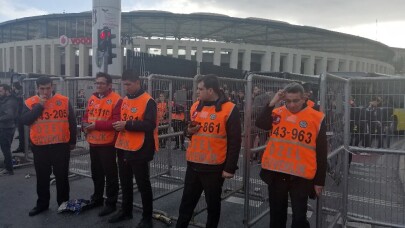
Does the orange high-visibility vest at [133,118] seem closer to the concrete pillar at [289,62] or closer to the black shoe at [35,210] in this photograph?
the black shoe at [35,210]

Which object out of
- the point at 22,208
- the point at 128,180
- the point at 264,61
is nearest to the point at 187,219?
the point at 128,180

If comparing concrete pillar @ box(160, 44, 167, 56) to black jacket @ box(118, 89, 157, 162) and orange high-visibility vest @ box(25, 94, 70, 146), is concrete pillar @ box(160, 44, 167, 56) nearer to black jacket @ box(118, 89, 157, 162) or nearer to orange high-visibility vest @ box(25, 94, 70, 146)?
orange high-visibility vest @ box(25, 94, 70, 146)

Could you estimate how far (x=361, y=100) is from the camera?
4.47 m

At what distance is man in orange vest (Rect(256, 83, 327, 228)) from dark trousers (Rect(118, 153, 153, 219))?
66.9 inches

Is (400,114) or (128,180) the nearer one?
(400,114)

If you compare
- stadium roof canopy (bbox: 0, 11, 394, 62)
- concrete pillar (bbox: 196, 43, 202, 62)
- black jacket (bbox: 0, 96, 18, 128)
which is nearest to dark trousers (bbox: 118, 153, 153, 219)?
black jacket (bbox: 0, 96, 18, 128)

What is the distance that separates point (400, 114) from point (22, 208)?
5.62 metres

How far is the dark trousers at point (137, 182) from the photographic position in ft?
14.9

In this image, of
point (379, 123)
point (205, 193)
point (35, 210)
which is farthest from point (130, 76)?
point (379, 123)

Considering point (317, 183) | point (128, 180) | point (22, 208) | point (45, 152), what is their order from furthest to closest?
1. point (22, 208)
2. point (45, 152)
3. point (128, 180)
4. point (317, 183)

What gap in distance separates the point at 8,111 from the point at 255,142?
18.1 feet

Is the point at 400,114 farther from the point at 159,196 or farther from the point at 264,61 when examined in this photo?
the point at 264,61

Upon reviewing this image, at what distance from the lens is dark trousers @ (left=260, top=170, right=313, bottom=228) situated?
3467 millimetres

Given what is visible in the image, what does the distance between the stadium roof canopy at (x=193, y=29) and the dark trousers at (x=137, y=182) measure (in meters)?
39.2
